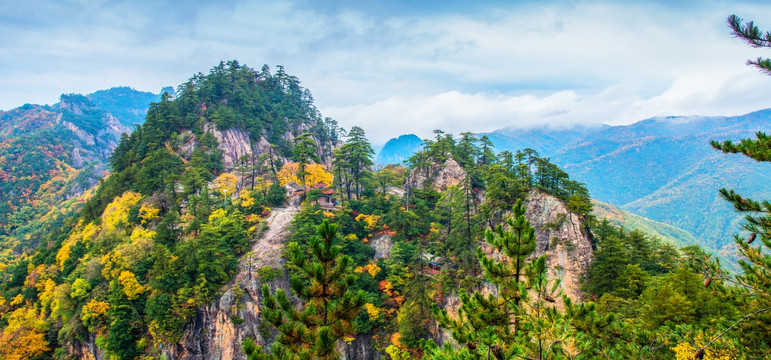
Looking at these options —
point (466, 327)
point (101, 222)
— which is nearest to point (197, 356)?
point (101, 222)

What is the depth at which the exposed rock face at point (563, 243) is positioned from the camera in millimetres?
24016

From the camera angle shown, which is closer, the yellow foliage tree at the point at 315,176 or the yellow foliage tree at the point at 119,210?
the yellow foliage tree at the point at 119,210

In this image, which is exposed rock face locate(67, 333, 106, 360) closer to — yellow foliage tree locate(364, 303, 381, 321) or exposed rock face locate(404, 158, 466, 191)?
yellow foliage tree locate(364, 303, 381, 321)

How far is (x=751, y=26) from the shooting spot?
6.17m

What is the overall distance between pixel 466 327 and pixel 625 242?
23.6m

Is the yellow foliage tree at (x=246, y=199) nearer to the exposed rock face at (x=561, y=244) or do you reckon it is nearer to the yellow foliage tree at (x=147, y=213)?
the yellow foliage tree at (x=147, y=213)

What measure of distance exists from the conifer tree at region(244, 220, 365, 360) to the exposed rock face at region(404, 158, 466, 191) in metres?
34.1

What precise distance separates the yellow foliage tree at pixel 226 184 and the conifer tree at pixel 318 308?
37.2 meters

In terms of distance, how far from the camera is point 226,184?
1677 inches

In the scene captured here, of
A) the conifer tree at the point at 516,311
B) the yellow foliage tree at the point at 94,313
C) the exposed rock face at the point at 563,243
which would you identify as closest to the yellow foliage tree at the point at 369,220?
the exposed rock face at the point at 563,243

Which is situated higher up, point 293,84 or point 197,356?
point 293,84

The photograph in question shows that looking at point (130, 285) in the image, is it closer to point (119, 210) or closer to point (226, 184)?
point (119, 210)

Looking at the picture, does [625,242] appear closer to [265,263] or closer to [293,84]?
[265,263]

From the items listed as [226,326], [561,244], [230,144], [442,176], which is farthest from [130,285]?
[561,244]
